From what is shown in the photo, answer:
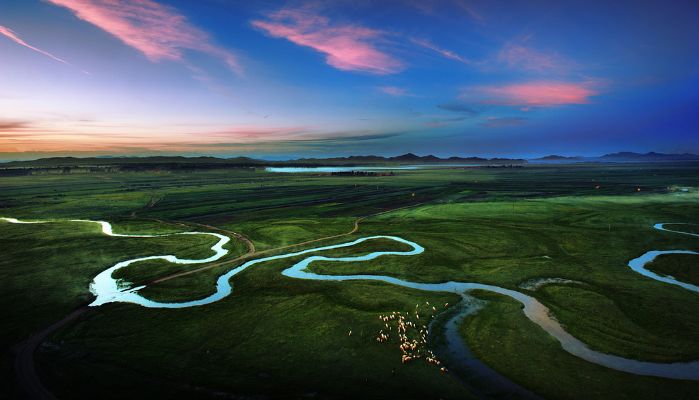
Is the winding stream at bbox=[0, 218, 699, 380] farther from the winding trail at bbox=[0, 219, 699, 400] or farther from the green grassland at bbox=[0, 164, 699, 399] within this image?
the green grassland at bbox=[0, 164, 699, 399]

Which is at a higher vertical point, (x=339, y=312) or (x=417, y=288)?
(x=417, y=288)

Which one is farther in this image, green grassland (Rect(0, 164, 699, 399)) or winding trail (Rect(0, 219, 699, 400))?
winding trail (Rect(0, 219, 699, 400))

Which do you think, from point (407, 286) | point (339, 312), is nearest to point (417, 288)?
point (407, 286)

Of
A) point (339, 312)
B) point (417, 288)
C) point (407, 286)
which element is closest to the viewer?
point (339, 312)

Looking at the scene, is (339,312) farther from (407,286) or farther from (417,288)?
(417,288)

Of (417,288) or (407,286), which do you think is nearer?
(417,288)

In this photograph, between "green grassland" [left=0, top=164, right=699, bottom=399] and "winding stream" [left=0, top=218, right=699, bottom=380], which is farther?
"winding stream" [left=0, top=218, right=699, bottom=380]

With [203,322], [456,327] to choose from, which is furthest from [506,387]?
[203,322]

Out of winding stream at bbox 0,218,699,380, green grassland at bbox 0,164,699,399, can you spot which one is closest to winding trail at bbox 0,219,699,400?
winding stream at bbox 0,218,699,380

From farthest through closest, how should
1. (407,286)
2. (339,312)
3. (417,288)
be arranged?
(407,286)
(417,288)
(339,312)
